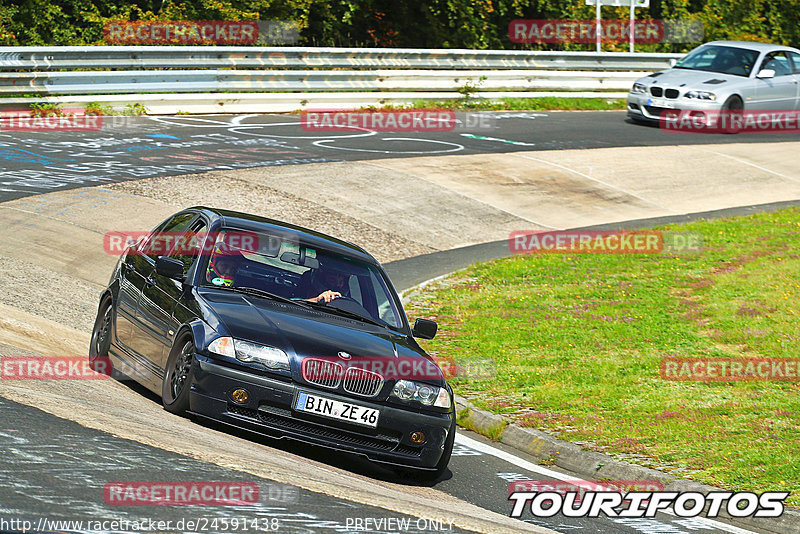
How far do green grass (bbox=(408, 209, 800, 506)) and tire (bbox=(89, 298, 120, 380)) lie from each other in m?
3.05

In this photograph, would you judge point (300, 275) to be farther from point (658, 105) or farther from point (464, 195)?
point (658, 105)

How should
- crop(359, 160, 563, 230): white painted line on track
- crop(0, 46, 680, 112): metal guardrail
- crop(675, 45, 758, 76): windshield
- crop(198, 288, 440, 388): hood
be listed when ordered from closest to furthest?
crop(198, 288, 440, 388): hood
crop(359, 160, 563, 230): white painted line on track
crop(0, 46, 680, 112): metal guardrail
crop(675, 45, 758, 76): windshield

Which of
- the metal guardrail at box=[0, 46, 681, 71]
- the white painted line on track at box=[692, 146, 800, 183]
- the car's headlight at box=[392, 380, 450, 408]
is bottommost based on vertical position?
the white painted line on track at box=[692, 146, 800, 183]

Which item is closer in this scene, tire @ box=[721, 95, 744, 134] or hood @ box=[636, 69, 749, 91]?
hood @ box=[636, 69, 749, 91]

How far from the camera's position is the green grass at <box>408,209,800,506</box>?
327 inches

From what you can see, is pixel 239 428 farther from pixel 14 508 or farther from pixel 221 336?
pixel 14 508

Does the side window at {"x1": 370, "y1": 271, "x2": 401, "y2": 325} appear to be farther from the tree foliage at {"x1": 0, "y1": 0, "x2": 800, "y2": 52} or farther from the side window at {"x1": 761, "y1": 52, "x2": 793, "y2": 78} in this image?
the side window at {"x1": 761, "y1": 52, "x2": 793, "y2": 78}

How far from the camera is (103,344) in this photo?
9.03 metres

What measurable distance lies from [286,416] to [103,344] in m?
2.73

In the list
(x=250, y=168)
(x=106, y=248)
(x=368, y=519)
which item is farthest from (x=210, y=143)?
(x=368, y=519)

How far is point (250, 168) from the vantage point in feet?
59.0

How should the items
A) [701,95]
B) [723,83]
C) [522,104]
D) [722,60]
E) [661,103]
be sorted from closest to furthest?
[701,95]
[723,83]
[661,103]
[722,60]
[522,104]

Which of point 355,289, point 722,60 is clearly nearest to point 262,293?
point 355,289

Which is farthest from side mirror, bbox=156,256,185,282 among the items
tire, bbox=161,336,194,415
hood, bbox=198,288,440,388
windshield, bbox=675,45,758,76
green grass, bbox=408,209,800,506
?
windshield, bbox=675,45,758,76
